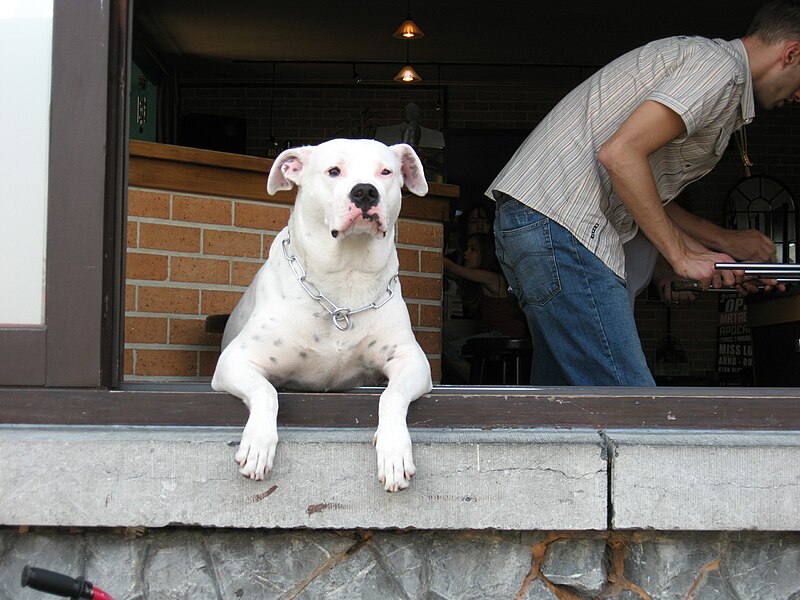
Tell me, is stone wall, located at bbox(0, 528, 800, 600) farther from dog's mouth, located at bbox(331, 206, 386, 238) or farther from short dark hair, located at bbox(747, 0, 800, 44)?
short dark hair, located at bbox(747, 0, 800, 44)

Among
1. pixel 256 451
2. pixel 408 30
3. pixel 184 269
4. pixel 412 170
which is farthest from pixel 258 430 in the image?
pixel 408 30

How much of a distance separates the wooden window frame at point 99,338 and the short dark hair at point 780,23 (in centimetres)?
135

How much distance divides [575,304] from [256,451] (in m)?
1.29

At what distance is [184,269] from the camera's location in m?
4.46

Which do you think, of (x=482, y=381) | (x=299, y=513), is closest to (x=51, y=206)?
(x=299, y=513)

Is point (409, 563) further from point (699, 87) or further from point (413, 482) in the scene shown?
point (699, 87)

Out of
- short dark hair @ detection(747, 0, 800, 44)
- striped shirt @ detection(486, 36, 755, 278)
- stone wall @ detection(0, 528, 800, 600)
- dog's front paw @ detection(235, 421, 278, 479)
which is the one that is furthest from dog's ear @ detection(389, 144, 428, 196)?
short dark hair @ detection(747, 0, 800, 44)

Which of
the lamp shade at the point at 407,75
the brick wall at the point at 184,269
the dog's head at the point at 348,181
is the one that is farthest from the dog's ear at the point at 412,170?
the lamp shade at the point at 407,75

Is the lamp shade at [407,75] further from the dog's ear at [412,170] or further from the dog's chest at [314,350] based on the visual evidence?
the dog's chest at [314,350]

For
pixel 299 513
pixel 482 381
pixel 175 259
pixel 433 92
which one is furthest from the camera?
pixel 433 92

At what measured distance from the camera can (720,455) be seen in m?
2.85

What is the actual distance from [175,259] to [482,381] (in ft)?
6.92

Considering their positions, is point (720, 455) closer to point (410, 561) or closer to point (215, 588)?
point (410, 561)

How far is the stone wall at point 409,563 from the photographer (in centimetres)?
286
